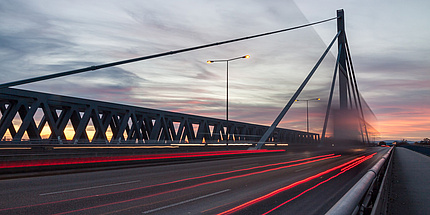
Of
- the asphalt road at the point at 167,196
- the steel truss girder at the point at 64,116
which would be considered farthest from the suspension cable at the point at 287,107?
the asphalt road at the point at 167,196

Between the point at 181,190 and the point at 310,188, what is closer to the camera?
the point at 181,190

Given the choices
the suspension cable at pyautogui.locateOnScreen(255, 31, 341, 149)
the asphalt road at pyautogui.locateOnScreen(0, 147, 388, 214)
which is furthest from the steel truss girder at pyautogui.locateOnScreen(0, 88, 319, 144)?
the asphalt road at pyautogui.locateOnScreen(0, 147, 388, 214)

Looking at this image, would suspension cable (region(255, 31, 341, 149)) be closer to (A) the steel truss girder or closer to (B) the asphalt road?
(A) the steel truss girder

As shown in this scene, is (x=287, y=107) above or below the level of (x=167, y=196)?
above

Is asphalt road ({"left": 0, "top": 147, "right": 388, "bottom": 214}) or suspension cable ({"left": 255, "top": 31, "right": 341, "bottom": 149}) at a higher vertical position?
suspension cable ({"left": 255, "top": 31, "right": 341, "bottom": 149})

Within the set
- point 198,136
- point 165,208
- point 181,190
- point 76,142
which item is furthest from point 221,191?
point 198,136

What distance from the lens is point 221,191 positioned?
11.8m

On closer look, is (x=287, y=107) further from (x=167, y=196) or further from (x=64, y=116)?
(x=167, y=196)

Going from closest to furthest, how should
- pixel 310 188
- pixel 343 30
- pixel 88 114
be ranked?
pixel 310 188
pixel 88 114
pixel 343 30

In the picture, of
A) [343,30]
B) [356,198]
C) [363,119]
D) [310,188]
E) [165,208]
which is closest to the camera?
[356,198]

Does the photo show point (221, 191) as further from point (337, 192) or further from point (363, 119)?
point (363, 119)

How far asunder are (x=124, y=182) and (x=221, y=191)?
4031 millimetres

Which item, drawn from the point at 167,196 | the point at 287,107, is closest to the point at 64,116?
the point at 287,107

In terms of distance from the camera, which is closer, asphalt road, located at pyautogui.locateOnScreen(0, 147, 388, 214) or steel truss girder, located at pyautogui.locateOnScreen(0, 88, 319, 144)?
asphalt road, located at pyautogui.locateOnScreen(0, 147, 388, 214)
